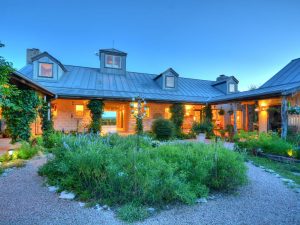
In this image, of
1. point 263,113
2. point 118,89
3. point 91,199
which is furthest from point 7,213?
point 263,113

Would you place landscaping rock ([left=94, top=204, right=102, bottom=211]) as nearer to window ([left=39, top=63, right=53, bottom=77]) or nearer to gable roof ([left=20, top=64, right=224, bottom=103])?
gable roof ([left=20, top=64, right=224, bottom=103])

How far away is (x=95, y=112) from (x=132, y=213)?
1025cm

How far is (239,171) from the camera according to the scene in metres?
4.14

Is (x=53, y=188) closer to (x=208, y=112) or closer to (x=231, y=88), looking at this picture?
(x=208, y=112)

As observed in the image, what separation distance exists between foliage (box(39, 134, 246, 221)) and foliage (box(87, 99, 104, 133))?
7.75 metres

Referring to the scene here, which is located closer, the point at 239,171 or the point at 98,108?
the point at 239,171

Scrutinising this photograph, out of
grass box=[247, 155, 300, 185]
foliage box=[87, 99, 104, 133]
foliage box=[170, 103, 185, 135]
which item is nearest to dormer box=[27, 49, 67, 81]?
foliage box=[87, 99, 104, 133]

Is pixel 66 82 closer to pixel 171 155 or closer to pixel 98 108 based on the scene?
pixel 98 108

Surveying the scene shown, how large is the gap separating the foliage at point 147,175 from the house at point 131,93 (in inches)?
290

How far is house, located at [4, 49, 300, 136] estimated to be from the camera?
1225 cm

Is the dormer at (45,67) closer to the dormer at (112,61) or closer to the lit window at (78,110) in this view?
the lit window at (78,110)

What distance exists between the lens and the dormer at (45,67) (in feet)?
43.9

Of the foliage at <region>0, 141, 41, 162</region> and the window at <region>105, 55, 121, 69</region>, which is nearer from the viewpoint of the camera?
the foliage at <region>0, 141, 41, 162</region>

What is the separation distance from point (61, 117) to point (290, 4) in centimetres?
1407
